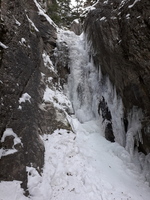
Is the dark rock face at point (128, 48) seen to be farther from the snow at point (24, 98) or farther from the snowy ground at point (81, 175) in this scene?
the snow at point (24, 98)

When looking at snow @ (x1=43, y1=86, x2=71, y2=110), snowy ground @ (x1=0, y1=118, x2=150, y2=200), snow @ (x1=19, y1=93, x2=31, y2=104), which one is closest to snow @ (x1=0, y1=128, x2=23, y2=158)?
snowy ground @ (x1=0, y1=118, x2=150, y2=200)

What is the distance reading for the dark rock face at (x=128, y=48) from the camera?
6488mm

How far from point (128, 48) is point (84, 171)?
5423 mm

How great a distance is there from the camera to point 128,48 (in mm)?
7074

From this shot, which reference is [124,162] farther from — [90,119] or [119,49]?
[119,49]

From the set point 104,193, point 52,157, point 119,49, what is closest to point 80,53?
point 119,49

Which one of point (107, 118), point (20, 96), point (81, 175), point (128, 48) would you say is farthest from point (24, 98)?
point (107, 118)

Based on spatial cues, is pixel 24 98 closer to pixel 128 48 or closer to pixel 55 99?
pixel 55 99

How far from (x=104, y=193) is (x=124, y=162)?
280 cm

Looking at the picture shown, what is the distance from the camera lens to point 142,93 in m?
7.30

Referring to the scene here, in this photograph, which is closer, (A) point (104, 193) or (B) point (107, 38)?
(A) point (104, 193)

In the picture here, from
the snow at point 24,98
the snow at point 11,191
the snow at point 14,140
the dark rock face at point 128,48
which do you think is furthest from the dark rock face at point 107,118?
the snow at point 11,191

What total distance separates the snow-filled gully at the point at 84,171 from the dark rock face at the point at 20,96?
35cm

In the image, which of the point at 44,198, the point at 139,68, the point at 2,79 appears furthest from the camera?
the point at 139,68
